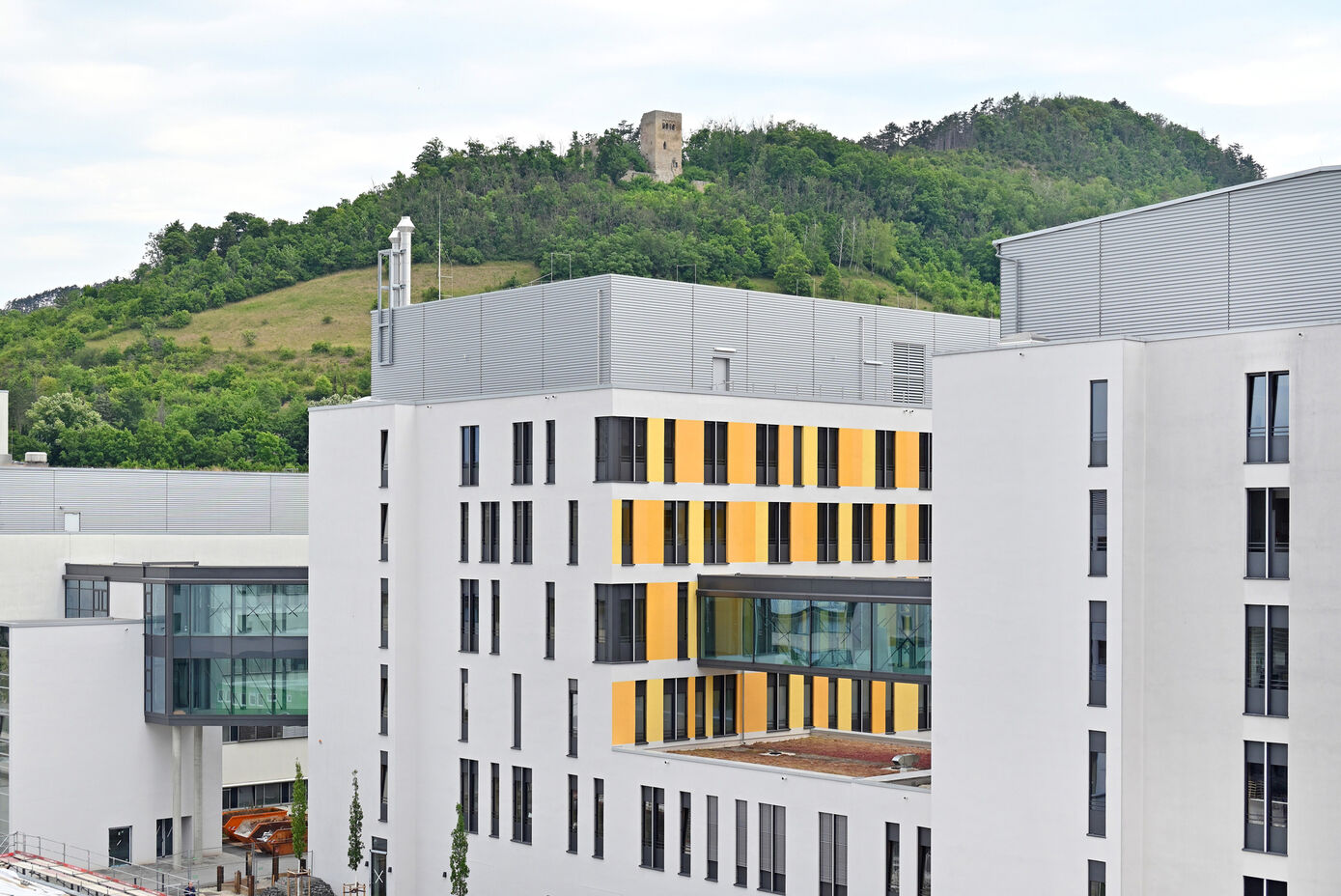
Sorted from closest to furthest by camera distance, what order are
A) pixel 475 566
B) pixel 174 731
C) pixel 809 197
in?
pixel 475 566 → pixel 174 731 → pixel 809 197

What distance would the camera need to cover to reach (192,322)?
138 m

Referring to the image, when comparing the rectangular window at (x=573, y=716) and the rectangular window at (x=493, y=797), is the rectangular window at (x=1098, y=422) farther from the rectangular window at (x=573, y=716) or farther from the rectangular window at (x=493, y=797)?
the rectangular window at (x=493, y=797)

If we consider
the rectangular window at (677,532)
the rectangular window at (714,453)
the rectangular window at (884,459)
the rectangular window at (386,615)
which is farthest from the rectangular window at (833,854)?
the rectangular window at (386,615)

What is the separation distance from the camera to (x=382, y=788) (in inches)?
1870

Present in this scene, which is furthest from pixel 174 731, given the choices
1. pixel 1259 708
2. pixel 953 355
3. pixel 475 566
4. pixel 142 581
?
pixel 1259 708

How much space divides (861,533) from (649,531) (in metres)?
8.72

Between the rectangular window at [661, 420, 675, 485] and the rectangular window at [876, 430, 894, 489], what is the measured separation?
8145 millimetres

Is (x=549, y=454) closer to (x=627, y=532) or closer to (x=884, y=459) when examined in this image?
(x=627, y=532)

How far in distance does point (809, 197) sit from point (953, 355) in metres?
103

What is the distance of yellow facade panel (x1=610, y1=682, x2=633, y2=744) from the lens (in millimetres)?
41625

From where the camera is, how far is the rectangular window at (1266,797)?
2923 centimetres

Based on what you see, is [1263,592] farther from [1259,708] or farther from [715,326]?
[715,326]

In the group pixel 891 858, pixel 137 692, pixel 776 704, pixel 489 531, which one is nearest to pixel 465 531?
pixel 489 531

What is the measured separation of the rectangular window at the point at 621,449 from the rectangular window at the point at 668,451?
0.68 metres
